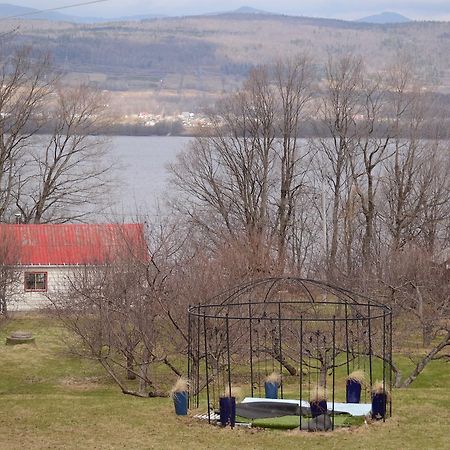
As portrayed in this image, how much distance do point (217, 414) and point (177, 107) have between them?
9785cm

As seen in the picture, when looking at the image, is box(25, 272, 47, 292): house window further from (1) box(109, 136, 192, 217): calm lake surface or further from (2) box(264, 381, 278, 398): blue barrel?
(2) box(264, 381, 278, 398): blue barrel

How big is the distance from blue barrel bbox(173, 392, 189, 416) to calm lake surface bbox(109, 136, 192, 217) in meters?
21.8

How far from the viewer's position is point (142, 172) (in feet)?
300

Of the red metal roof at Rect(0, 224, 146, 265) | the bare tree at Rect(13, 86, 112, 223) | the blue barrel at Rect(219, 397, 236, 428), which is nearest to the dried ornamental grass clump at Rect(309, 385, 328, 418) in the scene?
the blue barrel at Rect(219, 397, 236, 428)

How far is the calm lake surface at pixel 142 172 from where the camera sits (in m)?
60.9

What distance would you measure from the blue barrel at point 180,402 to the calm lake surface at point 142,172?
21819mm

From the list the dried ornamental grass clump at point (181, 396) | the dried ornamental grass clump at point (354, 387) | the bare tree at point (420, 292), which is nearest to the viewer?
the dried ornamental grass clump at point (181, 396)

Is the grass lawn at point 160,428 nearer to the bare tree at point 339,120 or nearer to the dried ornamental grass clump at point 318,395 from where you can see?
the dried ornamental grass clump at point 318,395

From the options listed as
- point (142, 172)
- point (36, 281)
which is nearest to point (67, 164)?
point (36, 281)

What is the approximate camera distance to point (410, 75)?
5075 centimetres

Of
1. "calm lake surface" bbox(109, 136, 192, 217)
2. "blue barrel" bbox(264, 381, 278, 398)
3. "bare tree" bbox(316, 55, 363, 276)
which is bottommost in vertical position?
"calm lake surface" bbox(109, 136, 192, 217)

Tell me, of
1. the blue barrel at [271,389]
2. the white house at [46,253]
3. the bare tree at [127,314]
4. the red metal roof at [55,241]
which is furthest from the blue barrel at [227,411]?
the white house at [46,253]

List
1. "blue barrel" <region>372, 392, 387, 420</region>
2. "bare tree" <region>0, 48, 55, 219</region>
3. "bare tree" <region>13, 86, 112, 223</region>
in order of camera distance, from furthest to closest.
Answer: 1. "bare tree" <region>13, 86, 112, 223</region>
2. "bare tree" <region>0, 48, 55, 219</region>
3. "blue barrel" <region>372, 392, 387, 420</region>

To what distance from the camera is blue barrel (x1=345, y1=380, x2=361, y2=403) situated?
18453 millimetres
